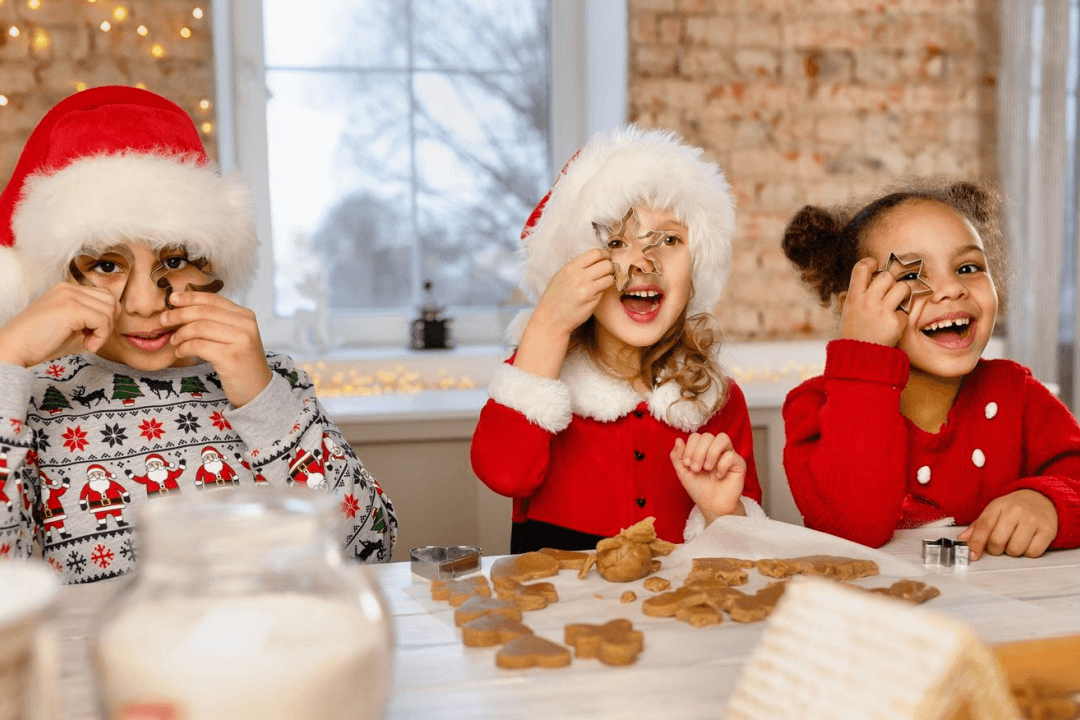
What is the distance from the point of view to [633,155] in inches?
62.1

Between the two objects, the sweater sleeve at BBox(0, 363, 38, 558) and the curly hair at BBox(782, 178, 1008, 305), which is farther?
the curly hair at BBox(782, 178, 1008, 305)

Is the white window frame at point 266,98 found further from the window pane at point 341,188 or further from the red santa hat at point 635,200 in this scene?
the red santa hat at point 635,200

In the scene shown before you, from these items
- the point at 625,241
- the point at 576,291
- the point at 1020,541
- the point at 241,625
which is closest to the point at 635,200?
the point at 625,241

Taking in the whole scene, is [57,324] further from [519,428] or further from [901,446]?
[901,446]

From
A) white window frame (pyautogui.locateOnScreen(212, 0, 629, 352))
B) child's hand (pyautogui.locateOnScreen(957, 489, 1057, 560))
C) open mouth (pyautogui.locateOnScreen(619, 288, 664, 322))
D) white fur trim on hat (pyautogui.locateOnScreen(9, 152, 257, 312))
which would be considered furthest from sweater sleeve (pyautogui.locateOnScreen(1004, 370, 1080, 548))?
white window frame (pyautogui.locateOnScreen(212, 0, 629, 352))

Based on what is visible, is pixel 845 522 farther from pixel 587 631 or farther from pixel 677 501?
pixel 587 631

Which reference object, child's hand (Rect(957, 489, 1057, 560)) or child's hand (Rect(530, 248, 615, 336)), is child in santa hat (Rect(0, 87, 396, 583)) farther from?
child's hand (Rect(957, 489, 1057, 560))

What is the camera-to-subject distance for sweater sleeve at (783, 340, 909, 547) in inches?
52.4

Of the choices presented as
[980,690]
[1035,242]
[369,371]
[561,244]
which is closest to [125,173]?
[561,244]

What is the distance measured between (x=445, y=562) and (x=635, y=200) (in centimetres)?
78

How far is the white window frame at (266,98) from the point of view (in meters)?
2.97

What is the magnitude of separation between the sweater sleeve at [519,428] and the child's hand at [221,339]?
1.18 feet

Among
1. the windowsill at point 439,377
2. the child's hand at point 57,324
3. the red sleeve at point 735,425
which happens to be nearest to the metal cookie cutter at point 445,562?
the child's hand at point 57,324

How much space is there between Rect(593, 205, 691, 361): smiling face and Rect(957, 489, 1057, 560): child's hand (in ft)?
1.84
